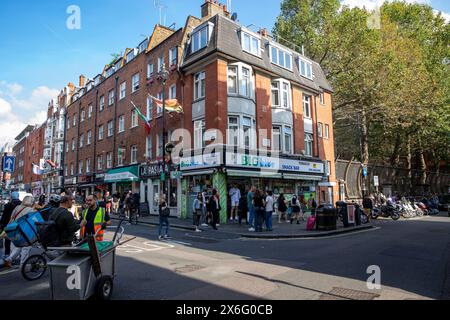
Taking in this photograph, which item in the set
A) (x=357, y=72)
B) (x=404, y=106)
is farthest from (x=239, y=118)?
(x=404, y=106)

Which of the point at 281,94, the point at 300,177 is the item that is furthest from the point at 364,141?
the point at 281,94

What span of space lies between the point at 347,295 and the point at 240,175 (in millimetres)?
13657

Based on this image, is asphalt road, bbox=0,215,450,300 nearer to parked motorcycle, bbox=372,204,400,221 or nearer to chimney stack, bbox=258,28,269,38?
parked motorcycle, bbox=372,204,400,221

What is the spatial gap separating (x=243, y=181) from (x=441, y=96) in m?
26.9

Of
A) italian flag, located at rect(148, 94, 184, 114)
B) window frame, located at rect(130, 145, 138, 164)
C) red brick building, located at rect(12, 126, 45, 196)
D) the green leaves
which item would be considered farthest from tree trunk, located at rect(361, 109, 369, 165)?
red brick building, located at rect(12, 126, 45, 196)

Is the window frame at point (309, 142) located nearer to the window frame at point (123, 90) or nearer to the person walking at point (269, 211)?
the person walking at point (269, 211)

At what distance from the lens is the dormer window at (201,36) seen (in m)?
20.5

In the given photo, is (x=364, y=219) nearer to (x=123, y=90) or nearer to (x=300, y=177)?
(x=300, y=177)

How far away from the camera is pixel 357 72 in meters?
28.8

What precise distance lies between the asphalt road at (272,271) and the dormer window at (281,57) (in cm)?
1596

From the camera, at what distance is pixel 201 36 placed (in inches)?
829

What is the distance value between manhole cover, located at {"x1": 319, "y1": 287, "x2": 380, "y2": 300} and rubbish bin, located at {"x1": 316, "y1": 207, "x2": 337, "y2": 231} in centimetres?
912

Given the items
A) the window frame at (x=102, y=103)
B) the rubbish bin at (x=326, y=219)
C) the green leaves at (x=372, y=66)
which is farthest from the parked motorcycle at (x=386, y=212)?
the window frame at (x=102, y=103)
